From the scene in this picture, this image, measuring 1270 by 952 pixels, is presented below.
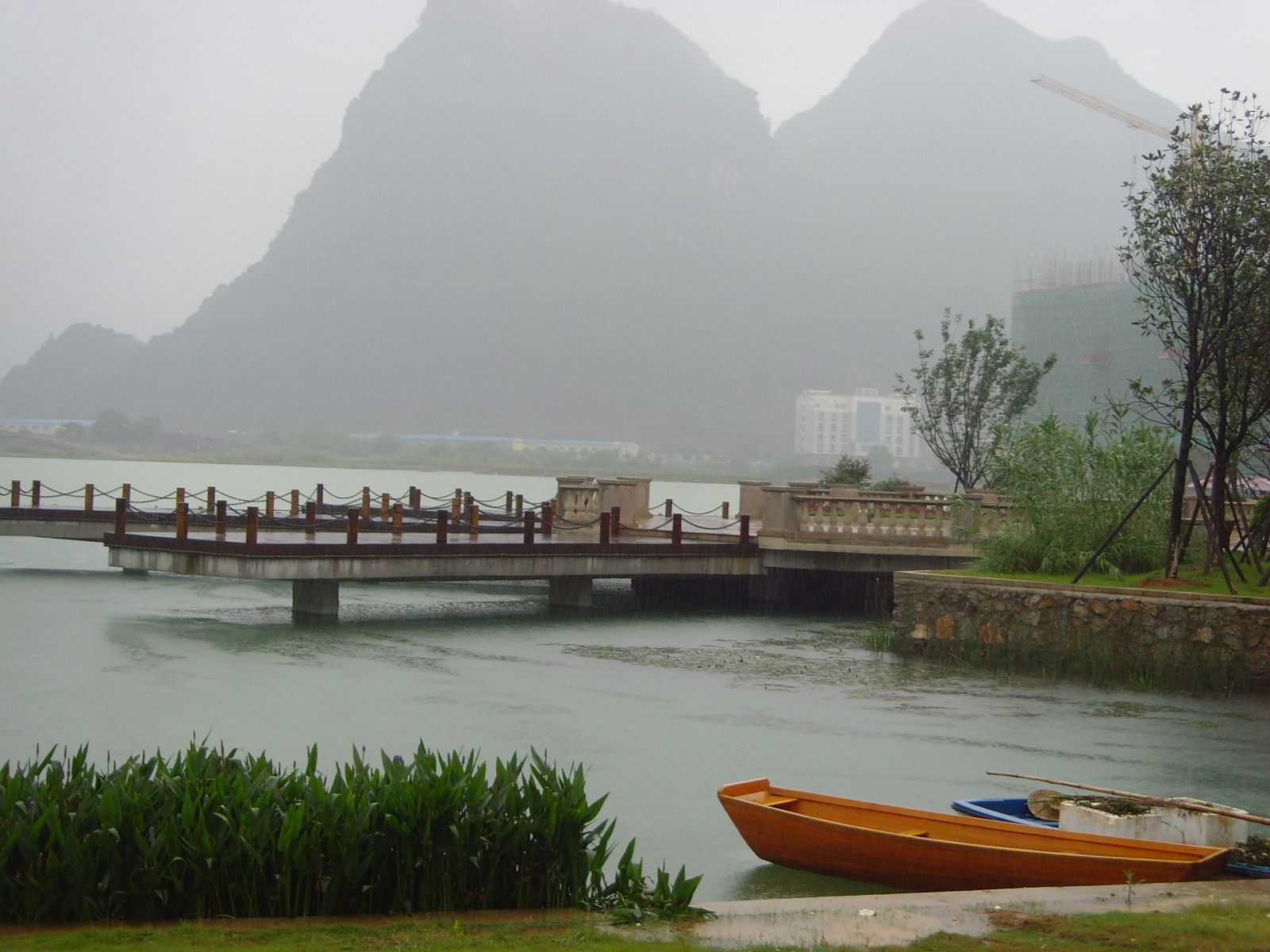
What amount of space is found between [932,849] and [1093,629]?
12.9 meters

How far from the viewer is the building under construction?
91250 millimetres

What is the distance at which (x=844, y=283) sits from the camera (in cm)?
17650

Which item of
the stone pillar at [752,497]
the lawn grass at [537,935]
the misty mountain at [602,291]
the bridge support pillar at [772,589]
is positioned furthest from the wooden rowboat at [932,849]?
the misty mountain at [602,291]

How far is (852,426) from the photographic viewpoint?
142875mm

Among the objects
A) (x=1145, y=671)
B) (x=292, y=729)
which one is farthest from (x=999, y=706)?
(x=292, y=729)

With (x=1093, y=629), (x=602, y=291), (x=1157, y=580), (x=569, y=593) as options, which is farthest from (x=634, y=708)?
(x=602, y=291)

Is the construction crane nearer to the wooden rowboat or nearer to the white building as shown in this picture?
the white building

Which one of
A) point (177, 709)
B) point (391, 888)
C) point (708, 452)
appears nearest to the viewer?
point (391, 888)

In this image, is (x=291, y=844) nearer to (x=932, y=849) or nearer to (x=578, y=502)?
(x=932, y=849)

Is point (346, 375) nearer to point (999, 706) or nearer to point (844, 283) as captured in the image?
point (844, 283)

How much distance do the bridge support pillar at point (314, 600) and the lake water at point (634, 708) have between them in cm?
54

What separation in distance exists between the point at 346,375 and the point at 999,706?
156372 mm

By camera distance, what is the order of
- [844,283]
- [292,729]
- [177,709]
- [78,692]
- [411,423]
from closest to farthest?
[292,729] → [177,709] → [78,692] → [411,423] → [844,283]

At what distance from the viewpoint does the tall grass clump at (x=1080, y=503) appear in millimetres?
23172
